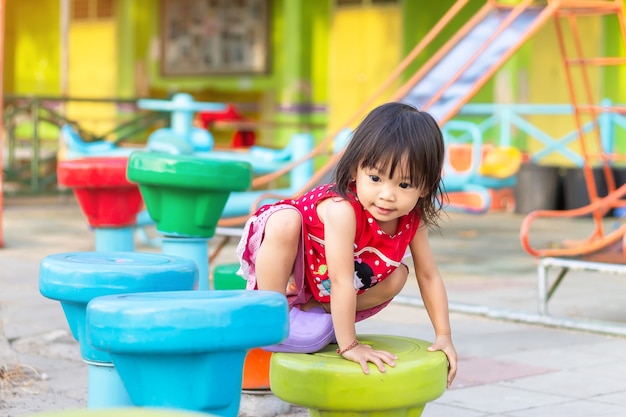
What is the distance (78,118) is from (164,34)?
2.10 meters

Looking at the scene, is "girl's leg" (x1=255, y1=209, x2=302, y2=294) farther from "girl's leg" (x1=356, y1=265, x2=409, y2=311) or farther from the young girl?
"girl's leg" (x1=356, y1=265, x2=409, y2=311)

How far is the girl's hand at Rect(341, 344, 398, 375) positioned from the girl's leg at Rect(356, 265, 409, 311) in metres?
0.28

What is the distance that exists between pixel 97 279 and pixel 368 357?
0.75m

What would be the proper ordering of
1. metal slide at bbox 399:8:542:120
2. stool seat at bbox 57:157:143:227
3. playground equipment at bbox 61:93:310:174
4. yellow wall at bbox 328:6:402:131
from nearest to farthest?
stool seat at bbox 57:157:143:227 → metal slide at bbox 399:8:542:120 → playground equipment at bbox 61:93:310:174 → yellow wall at bbox 328:6:402:131

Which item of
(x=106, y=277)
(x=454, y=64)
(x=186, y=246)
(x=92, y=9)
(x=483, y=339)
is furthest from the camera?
(x=92, y=9)

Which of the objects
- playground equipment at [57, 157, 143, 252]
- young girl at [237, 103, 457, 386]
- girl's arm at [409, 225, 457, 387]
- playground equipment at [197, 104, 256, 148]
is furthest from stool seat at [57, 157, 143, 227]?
playground equipment at [197, 104, 256, 148]

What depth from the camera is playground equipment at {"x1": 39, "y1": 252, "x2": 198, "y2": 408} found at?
2992mm

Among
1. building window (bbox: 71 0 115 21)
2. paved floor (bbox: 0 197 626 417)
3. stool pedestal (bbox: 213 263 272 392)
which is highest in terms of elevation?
building window (bbox: 71 0 115 21)

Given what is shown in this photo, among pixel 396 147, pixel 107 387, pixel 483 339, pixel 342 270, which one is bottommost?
pixel 483 339

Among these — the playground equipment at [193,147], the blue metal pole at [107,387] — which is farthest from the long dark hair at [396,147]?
the playground equipment at [193,147]

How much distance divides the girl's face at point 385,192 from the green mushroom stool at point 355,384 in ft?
1.23

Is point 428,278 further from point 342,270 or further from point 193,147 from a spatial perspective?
point 193,147

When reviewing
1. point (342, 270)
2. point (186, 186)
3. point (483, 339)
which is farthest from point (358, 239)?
point (483, 339)

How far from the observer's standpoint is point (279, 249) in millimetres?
3020
